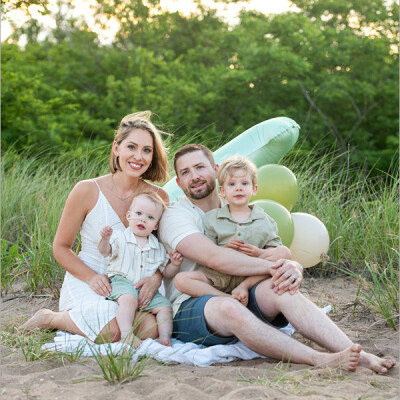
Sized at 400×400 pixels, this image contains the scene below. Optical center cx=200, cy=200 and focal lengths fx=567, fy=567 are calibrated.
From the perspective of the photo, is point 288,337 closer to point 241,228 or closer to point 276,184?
point 241,228

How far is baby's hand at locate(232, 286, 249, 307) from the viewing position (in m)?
2.93

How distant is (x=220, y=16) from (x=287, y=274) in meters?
12.0

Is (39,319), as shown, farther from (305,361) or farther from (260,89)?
(260,89)

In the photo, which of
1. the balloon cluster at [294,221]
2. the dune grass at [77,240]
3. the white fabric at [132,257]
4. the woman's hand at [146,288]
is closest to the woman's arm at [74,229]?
the white fabric at [132,257]

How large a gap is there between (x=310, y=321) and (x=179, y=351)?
68cm

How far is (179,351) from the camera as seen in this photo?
2912 millimetres

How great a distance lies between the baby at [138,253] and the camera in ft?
10.4

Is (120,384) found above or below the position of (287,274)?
below

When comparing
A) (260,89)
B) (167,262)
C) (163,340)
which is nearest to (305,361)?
(163,340)

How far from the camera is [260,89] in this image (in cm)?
1202

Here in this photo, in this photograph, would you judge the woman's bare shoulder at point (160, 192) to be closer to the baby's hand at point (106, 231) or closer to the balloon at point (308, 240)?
the baby's hand at point (106, 231)

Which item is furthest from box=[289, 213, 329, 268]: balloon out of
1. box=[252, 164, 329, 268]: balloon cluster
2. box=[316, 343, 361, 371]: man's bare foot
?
box=[316, 343, 361, 371]: man's bare foot

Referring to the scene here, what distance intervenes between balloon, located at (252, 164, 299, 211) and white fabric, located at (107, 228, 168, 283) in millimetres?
1388

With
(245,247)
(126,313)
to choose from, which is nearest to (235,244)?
(245,247)
